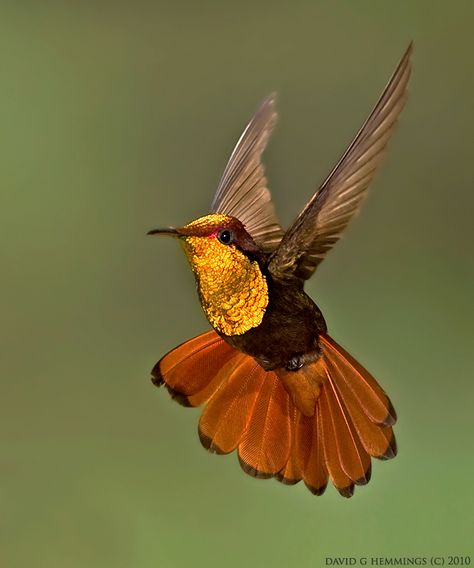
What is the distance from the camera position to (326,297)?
5.80 ft

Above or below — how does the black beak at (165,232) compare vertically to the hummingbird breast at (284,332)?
above

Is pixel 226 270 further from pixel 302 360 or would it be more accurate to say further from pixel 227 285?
pixel 302 360

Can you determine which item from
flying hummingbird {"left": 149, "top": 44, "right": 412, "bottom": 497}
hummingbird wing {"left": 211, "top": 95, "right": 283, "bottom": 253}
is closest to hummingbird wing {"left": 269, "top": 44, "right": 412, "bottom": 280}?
flying hummingbird {"left": 149, "top": 44, "right": 412, "bottom": 497}

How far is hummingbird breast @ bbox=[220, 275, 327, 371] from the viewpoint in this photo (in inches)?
23.6

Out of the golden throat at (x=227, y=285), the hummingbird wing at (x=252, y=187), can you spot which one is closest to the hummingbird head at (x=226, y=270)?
the golden throat at (x=227, y=285)

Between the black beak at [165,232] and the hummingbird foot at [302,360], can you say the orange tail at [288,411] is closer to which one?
the hummingbird foot at [302,360]

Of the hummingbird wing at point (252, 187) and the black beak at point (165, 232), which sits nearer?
the black beak at point (165, 232)

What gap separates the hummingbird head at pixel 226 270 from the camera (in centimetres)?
52

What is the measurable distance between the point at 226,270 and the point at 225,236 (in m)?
0.02

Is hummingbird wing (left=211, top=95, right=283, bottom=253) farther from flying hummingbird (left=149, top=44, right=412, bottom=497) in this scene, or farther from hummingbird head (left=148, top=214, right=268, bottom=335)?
hummingbird head (left=148, top=214, right=268, bottom=335)

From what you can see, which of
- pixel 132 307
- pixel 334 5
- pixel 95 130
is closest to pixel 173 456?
pixel 132 307

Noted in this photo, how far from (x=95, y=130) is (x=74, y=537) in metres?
0.92

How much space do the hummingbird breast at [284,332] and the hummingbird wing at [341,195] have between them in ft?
0.05

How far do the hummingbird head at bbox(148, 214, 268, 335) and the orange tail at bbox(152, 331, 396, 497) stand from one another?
0.09m
